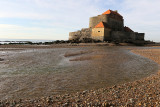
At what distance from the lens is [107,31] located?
4556 centimetres

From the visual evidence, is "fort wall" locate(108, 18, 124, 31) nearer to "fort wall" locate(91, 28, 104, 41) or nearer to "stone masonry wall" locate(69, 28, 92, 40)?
"fort wall" locate(91, 28, 104, 41)

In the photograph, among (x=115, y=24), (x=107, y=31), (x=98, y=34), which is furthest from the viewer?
(x=115, y=24)

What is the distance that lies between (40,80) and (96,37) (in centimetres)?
4156

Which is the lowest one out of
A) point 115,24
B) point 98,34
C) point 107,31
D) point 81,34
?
point 98,34

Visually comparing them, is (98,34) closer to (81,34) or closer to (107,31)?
(107,31)

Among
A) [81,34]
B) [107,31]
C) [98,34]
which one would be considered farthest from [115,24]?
[81,34]

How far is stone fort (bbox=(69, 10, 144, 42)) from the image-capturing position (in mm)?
45375

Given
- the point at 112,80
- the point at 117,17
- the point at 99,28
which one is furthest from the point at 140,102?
the point at 117,17

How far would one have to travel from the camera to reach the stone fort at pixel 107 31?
4538 cm

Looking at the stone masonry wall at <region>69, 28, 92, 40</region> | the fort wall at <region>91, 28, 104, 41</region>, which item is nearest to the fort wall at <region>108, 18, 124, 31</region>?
the fort wall at <region>91, 28, 104, 41</region>

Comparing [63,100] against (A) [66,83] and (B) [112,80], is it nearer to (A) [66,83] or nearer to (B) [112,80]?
(A) [66,83]

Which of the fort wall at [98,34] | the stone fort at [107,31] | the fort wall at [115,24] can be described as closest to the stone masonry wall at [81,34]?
the stone fort at [107,31]

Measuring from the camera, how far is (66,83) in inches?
244

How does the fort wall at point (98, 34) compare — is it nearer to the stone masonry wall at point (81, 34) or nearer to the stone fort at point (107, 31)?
the stone fort at point (107, 31)
